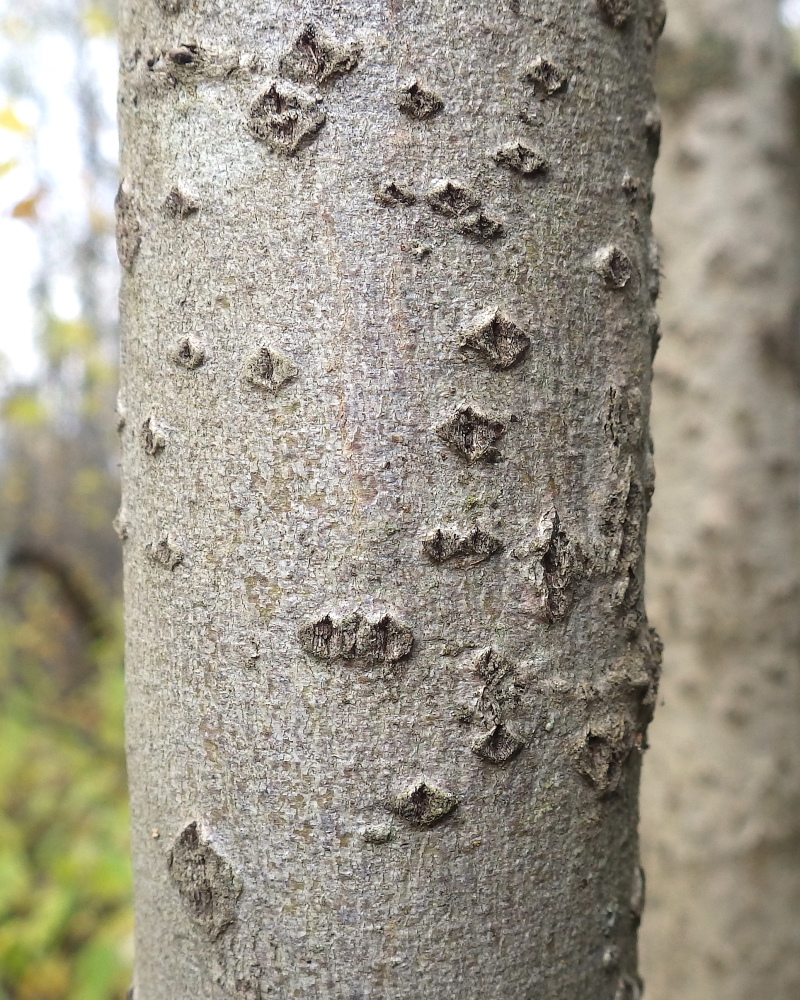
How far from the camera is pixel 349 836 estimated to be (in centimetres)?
50

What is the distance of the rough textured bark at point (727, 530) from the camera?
1788 millimetres

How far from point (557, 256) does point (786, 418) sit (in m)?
1.57

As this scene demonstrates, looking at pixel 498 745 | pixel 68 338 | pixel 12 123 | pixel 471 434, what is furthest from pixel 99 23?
pixel 498 745

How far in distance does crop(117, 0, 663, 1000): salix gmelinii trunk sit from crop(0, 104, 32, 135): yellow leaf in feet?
3.63

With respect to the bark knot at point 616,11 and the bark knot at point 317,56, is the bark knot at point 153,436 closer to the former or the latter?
the bark knot at point 317,56

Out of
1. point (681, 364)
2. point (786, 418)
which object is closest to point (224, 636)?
point (681, 364)

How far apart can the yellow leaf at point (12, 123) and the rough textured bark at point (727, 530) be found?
138 centimetres

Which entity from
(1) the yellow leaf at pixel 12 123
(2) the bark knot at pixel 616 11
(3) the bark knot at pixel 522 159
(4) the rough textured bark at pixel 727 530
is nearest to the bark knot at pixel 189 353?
(3) the bark knot at pixel 522 159

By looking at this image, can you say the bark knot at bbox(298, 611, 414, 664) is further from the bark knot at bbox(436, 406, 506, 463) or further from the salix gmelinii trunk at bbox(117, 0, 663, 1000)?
the bark knot at bbox(436, 406, 506, 463)

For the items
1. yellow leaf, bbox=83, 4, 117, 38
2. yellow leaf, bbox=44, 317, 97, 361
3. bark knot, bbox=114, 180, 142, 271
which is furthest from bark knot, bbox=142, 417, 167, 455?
yellow leaf, bbox=44, 317, 97, 361

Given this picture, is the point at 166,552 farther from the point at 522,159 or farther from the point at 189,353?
the point at 522,159

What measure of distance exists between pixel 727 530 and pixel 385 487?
152 centimetres

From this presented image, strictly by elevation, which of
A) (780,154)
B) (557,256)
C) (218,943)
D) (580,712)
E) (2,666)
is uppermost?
(780,154)

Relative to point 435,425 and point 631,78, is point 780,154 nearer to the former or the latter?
point 631,78
